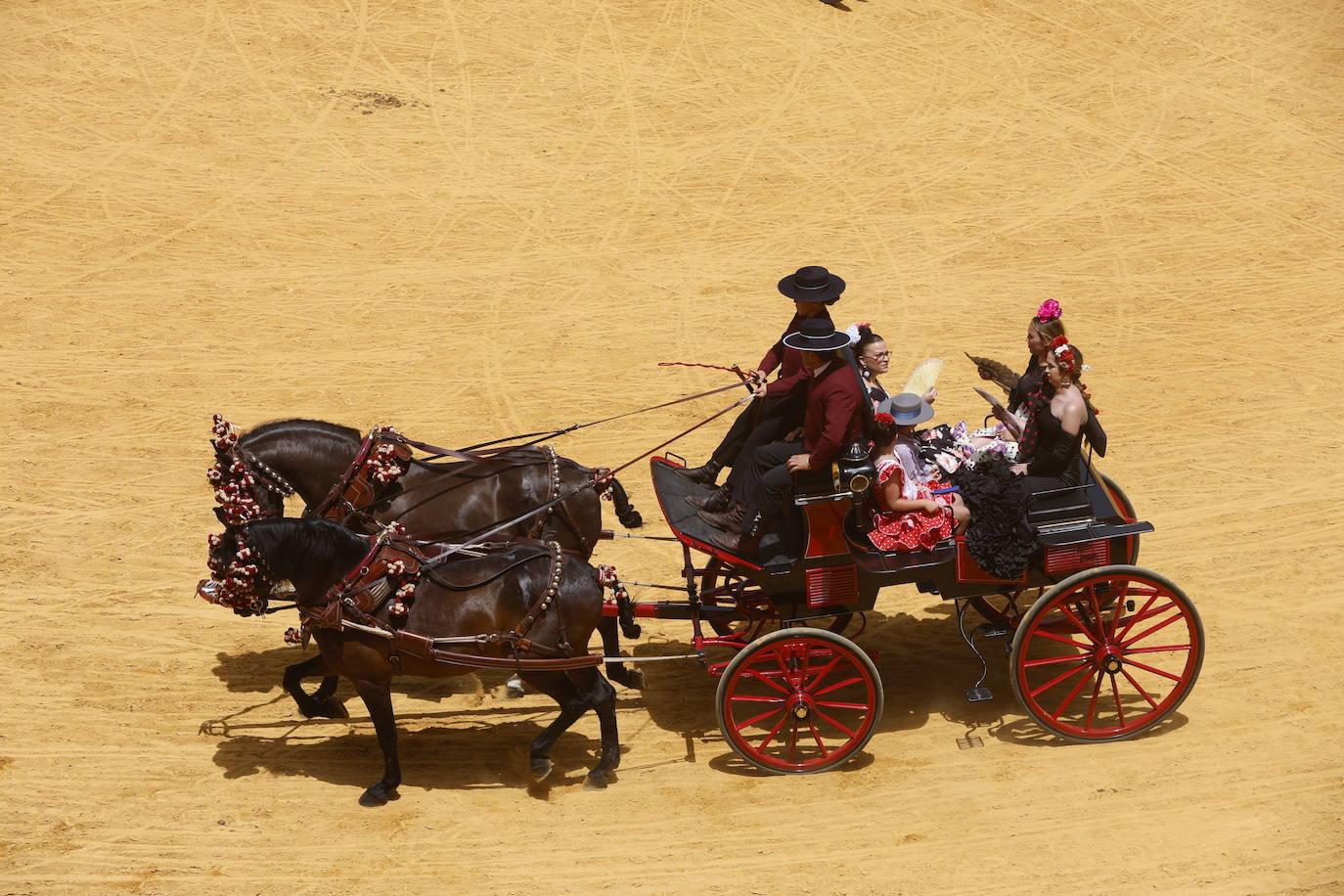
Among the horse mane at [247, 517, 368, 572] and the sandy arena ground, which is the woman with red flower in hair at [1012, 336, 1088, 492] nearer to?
the sandy arena ground

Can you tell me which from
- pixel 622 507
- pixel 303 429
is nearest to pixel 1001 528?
pixel 622 507

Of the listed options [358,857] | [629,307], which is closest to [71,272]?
[629,307]

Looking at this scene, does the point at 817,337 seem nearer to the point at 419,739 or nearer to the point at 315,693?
the point at 419,739

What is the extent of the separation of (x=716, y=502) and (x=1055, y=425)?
2.22 metres

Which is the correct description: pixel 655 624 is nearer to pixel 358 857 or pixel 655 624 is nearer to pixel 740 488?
pixel 740 488

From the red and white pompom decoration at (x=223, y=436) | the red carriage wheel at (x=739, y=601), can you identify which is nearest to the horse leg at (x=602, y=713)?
the red carriage wheel at (x=739, y=601)

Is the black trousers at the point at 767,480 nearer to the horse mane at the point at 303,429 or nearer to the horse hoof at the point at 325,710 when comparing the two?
the horse mane at the point at 303,429

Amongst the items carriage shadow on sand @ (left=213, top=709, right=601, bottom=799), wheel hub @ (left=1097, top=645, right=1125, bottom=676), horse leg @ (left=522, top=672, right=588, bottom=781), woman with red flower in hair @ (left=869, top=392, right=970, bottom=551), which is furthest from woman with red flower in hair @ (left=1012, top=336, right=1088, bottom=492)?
carriage shadow on sand @ (left=213, top=709, right=601, bottom=799)

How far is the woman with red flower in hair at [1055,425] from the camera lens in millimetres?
8062

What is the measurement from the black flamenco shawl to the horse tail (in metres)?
2.38

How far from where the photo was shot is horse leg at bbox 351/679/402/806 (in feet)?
26.4

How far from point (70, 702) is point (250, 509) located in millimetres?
2325

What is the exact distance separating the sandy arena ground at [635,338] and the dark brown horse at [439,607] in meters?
0.71

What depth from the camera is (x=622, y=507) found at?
9.23 metres
